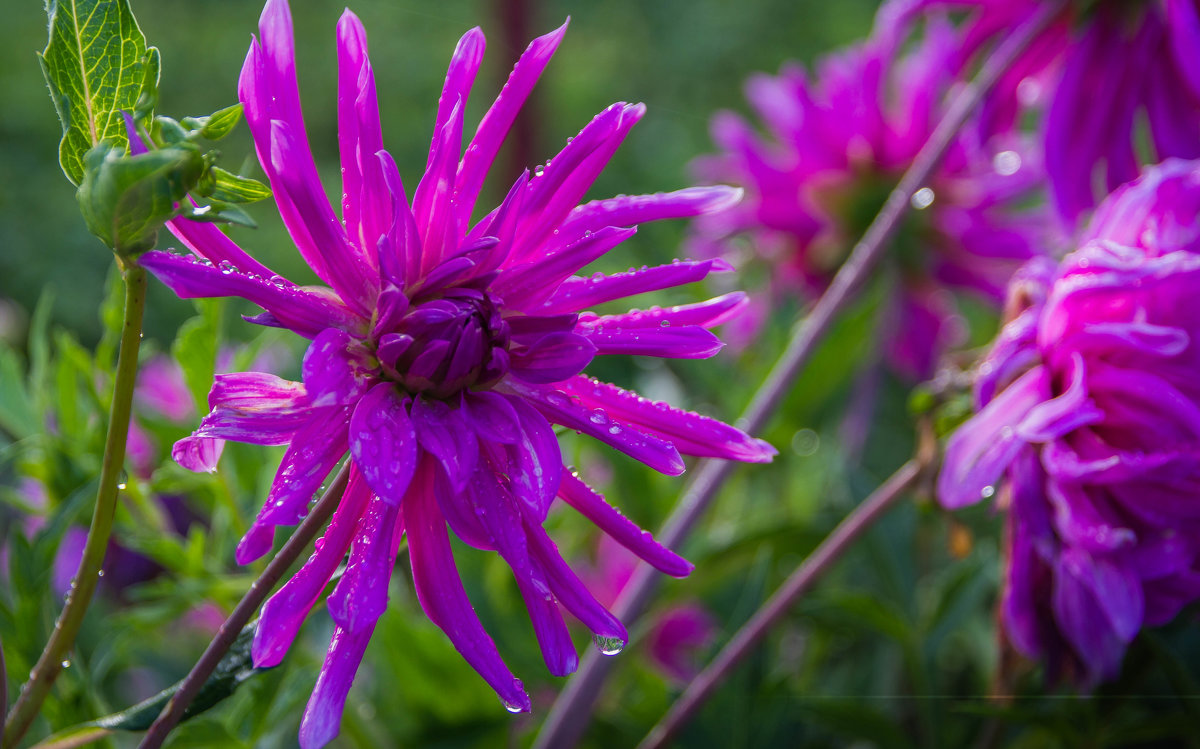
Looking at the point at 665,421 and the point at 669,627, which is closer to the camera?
the point at 665,421

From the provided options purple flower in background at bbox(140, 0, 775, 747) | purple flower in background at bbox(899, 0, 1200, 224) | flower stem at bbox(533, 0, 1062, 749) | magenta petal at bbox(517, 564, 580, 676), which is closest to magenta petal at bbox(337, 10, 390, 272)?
purple flower in background at bbox(140, 0, 775, 747)

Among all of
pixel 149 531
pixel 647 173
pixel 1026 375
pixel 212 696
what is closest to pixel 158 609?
pixel 149 531

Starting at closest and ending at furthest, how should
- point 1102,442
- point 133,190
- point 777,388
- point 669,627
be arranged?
1. point 133,190
2. point 1102,442
3. point 777,388
4. point 669,627

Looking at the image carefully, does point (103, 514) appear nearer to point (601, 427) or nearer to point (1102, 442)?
point (601, 427)

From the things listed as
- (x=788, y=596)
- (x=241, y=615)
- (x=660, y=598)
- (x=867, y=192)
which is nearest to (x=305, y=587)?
(x=241, y=615)

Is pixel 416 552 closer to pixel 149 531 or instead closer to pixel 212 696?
pixel 212 696

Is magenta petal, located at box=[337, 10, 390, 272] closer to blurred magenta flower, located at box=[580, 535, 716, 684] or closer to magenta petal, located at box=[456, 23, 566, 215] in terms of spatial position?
magenta petal, located at box=[456, 23, 566, 215]
